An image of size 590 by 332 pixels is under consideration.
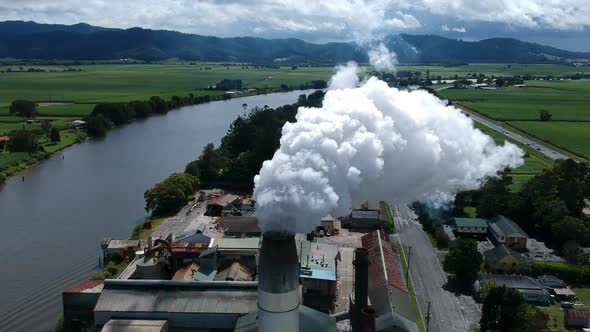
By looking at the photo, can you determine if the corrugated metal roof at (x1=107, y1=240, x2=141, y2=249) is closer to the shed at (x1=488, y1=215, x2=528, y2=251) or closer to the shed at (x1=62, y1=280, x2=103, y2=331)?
the shed at (x1=62, y1=280, x2=103, y2=331)

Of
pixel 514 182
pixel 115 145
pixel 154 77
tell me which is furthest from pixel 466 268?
pixel 154 77

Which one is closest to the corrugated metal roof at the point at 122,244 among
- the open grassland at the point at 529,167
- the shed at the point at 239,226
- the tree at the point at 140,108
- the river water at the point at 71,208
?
the river water at the point at 71,208

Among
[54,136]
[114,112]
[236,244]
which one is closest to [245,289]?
[236,244]

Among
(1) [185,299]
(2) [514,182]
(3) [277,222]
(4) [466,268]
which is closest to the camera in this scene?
(3) [277,222]

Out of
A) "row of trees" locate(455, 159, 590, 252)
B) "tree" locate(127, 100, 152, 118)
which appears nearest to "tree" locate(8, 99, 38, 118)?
"tree" locate(127, 100, 152, 118)

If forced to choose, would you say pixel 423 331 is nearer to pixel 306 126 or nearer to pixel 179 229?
pixel 306 126

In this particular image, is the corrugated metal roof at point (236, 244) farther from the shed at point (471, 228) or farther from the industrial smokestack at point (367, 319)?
the shed at point (471, 228)
